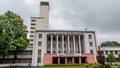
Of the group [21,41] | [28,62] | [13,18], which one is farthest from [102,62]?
[28,62]

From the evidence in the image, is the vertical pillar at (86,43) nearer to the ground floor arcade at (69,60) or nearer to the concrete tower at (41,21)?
the ground floor arcade at (69,60)

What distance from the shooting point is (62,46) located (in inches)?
1786

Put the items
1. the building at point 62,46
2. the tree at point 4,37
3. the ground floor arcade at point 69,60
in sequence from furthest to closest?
1. the building at point 62,46
2. the ground floor arcade at point 69,60
3. the tree at point 4,37

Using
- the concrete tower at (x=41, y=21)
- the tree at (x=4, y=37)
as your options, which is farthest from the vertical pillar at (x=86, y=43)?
the tree at (x=4, y=37)

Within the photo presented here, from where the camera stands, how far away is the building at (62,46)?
1622 inches

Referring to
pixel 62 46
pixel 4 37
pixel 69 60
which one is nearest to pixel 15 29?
pixel 4 37

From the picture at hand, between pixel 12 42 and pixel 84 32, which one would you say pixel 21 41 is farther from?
pixel 84 32

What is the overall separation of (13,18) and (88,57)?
22006 mm

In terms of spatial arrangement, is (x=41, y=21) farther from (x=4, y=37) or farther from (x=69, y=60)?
(x=4, y=37)

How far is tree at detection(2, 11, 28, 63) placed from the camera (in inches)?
1457

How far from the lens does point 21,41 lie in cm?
3728

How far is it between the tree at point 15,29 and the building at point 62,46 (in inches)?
244

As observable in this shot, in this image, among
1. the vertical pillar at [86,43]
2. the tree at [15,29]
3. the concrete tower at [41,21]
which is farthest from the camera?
the concrete tower at [41,21]

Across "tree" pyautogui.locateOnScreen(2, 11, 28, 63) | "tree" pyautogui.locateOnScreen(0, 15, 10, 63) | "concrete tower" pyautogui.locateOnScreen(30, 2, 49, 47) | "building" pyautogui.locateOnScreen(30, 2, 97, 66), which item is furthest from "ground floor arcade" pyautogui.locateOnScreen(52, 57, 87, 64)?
"concrete tower" pyautogui.locateOnScreen(30, 2, 49, 47)
